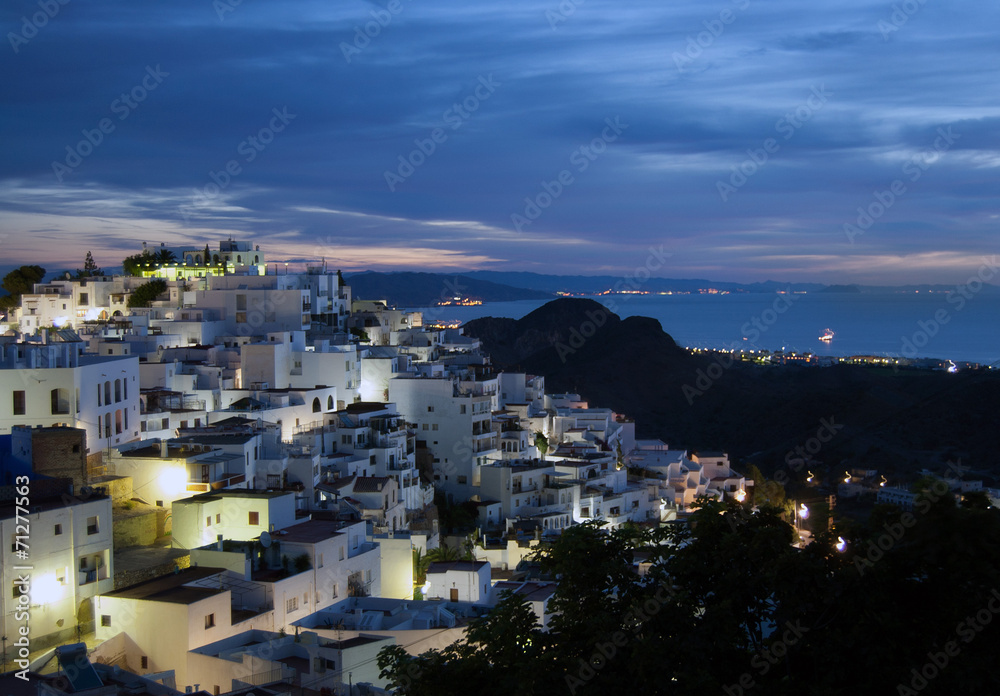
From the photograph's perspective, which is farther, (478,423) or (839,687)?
(478,423)

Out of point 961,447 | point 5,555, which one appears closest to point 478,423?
point 5,555

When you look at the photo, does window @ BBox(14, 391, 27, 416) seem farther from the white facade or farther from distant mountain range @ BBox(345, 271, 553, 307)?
distant mountain range @ BBox(345, 271, 553, 307)

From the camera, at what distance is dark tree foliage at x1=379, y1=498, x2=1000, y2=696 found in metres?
6.84

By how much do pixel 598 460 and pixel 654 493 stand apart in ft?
10.9

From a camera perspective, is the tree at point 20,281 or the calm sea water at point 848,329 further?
the calm sea water at point 848,329

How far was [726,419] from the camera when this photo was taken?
68.6 meters

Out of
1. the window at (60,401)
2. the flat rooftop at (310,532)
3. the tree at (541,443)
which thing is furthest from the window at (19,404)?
the tree at (541,443)

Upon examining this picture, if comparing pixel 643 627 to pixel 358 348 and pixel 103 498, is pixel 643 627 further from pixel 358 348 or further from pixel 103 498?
pixel 358 348

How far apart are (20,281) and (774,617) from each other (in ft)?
161
